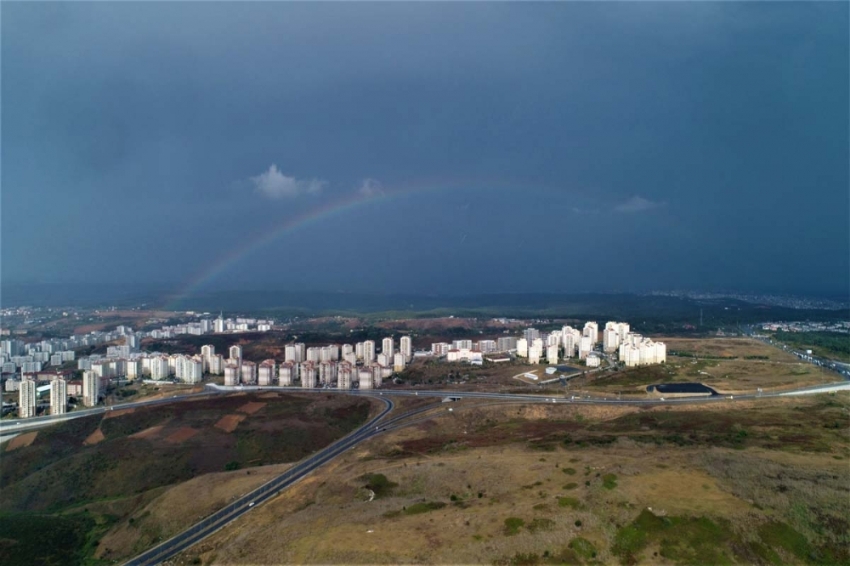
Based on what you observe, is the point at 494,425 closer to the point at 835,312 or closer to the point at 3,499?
the point at 3,499

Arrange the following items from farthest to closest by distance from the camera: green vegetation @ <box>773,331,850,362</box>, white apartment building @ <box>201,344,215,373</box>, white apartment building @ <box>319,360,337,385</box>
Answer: white apartment building @ <box>201,344,215,373</box>
green vegetation @ <box>773,331,850,362</box>
white apartment building @ <box>319,360,337,385</box>

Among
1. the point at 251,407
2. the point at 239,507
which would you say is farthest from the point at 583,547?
the point at 251,407

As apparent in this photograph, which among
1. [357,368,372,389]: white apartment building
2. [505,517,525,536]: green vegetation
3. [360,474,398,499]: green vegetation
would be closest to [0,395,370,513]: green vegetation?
[360,474,398,499]: green vegetation

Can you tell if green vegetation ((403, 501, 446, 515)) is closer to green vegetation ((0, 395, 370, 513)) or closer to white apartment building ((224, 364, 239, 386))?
green vegetation ((0, 395, 370, 513))

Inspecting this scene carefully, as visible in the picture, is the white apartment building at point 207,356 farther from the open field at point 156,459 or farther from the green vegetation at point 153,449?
the green vegetation at point 153,449

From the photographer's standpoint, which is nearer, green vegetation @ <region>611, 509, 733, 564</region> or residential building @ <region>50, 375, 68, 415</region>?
green vegetation @ <region>611, 509, 733, 564</region>

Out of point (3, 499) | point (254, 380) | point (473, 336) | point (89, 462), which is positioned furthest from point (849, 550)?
point (473, 336)

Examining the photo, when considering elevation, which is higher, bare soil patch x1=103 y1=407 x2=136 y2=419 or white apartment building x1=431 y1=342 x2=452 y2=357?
white apartment building x1=431 y1=342 x2=452 y2=357
